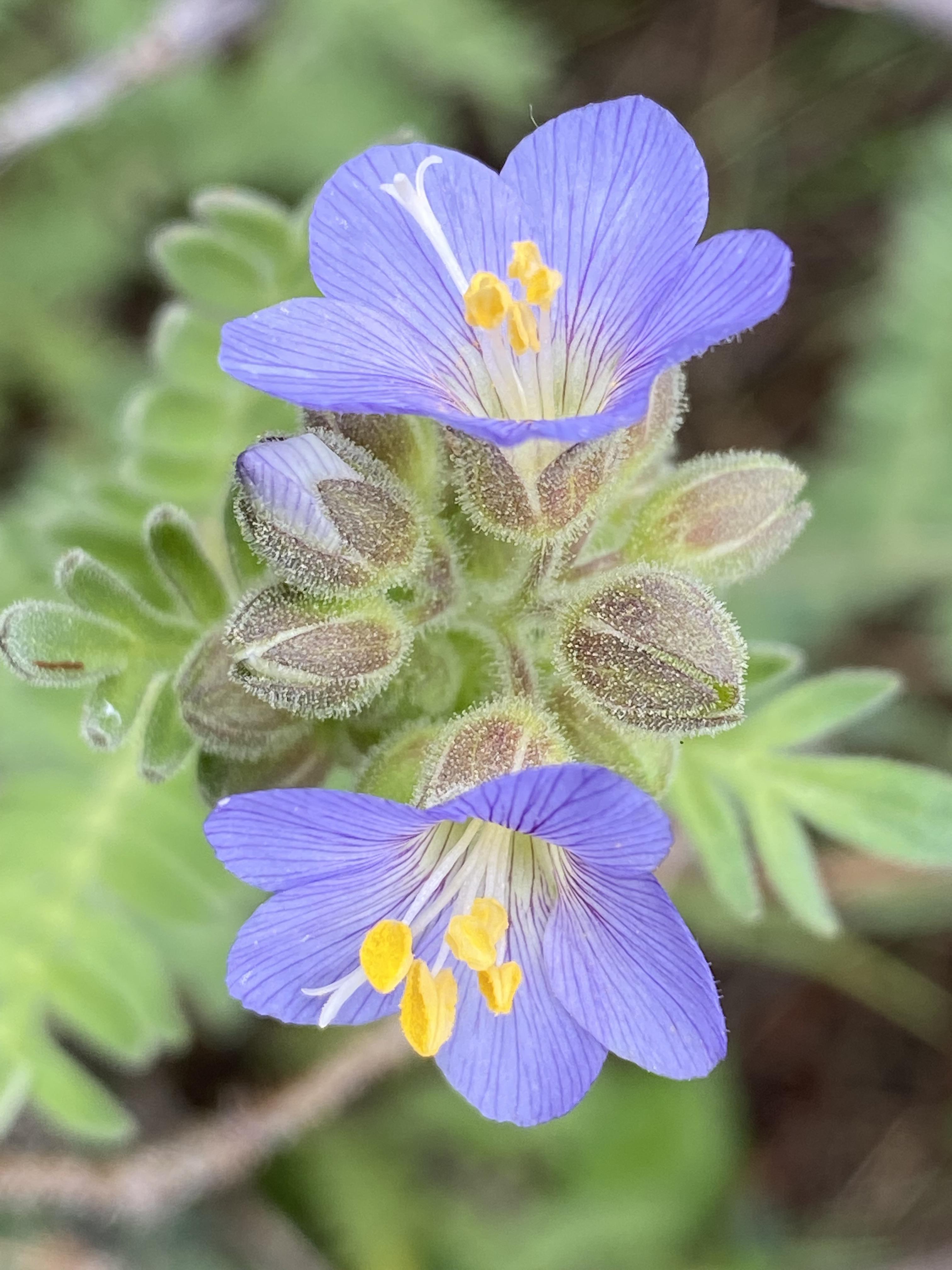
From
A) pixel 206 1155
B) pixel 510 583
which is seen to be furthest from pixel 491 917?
pixel 206 1155

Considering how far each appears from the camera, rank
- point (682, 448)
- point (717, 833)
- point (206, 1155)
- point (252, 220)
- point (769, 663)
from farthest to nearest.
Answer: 1. point (682, 448)
2. point (206, 1155)
3. point (252, 220)
4. point (717, 833)
5. point (769, 663)

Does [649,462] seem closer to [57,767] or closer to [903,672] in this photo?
[57,767]

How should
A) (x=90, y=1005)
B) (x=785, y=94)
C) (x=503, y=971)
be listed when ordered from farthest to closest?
(x=785, y=94) → (x=90, y=1005) → (x=503, y=971)

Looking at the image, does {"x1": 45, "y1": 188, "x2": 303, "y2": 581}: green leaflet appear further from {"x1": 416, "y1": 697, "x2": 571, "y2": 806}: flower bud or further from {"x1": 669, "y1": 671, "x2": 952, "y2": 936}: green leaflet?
{"x1": 669, "y1": 671, "x2": 952, "y2": 936}: green leaflet

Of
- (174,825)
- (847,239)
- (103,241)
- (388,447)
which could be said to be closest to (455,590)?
(388,447)

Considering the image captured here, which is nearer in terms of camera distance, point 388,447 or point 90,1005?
point 388,447

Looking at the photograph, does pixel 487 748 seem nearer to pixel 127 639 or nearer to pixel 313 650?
pixel 313 650

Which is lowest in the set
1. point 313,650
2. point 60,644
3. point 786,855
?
point 786,855

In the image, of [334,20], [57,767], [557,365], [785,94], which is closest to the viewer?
[557,365]
